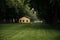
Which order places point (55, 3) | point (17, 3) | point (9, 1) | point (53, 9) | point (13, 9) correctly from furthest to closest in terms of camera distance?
point (17, 3)
point (13, 9)
point (9, 1)
point (53, 9)
point (55, 3)

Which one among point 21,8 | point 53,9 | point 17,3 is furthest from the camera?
point 21,8

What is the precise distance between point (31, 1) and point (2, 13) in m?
32.2

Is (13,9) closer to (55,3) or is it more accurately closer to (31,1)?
(31,1)

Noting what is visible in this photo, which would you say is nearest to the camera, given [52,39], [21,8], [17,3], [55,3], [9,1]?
[52,39]

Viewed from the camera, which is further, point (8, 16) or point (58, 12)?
point (8, 16)

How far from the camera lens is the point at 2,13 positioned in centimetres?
6994

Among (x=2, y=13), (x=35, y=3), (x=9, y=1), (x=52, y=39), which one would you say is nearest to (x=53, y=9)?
(x=35, y=3)

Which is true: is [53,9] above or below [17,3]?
below

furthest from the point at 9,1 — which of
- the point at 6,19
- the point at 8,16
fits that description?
the point at 6,19

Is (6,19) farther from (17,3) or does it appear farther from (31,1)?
(31,1)

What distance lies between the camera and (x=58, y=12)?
38250 mm

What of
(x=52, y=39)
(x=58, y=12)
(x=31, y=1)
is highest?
(x=31, y=1)

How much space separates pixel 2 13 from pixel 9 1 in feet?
21.3

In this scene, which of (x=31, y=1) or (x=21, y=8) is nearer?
(x=31, y=1)
